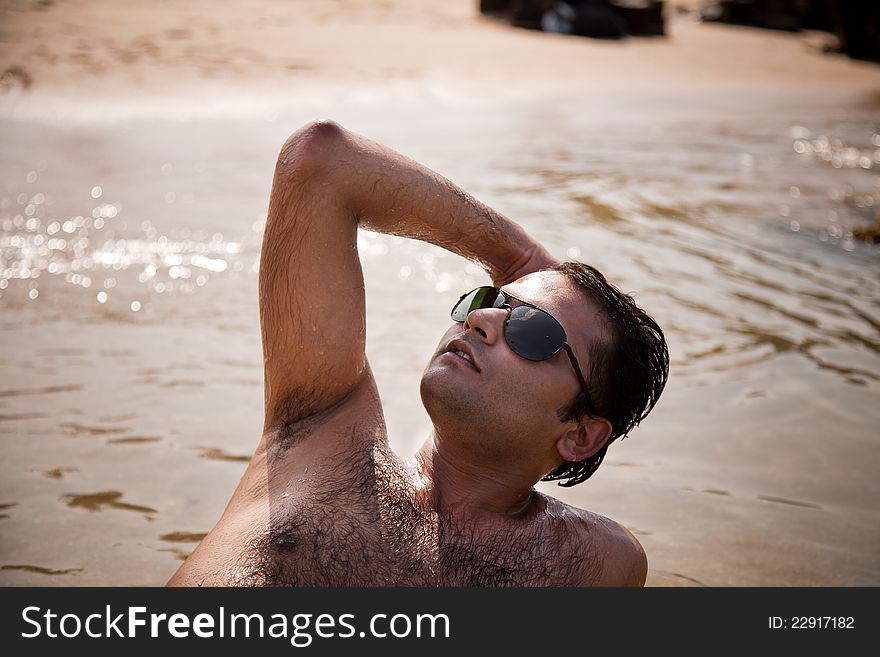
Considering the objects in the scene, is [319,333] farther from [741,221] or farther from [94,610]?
[741,221]

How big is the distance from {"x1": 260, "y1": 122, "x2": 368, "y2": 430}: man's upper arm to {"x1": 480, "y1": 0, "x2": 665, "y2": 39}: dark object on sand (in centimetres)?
1511

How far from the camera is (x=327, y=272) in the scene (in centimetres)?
253

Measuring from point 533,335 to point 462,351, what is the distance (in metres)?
0.18

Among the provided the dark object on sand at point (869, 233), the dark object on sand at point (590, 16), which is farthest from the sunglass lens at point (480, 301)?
the dark object on sand at point (590, 16)

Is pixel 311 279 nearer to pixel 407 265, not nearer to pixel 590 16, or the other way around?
pixel 407 265

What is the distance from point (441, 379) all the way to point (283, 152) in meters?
0.75

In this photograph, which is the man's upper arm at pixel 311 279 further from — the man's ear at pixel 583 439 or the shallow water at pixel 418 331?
the shallow water at pixel 418 331

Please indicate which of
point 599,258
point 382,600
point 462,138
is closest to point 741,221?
point 599,258

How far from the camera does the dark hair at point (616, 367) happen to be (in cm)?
247

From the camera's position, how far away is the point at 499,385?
2.37 meters

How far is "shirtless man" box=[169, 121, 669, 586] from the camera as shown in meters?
2.28

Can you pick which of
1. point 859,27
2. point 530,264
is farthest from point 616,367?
point 859,27

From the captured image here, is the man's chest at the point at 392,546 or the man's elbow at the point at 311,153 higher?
the man's elbow at the point at 311,153

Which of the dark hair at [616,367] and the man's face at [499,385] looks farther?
the dark hair at [616,367]
